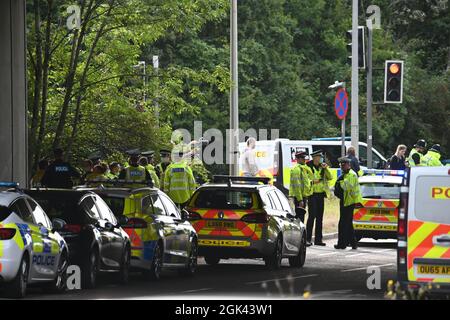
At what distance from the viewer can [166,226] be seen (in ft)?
72.4

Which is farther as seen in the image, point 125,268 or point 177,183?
point 177,183

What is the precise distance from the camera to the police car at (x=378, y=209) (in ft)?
99.4

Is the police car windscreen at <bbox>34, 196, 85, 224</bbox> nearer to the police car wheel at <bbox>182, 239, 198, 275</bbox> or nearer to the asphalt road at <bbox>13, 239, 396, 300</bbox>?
the asphalt road at <bbox>13, 239, 396, 300</bbox>

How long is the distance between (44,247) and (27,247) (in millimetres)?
669

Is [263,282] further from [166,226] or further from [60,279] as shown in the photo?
[60,279]

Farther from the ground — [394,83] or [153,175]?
[394,83]

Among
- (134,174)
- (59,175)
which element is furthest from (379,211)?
(59,175)

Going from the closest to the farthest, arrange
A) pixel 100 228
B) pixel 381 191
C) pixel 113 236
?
pixel 100 228, pixel 113 236, pixel 381 191

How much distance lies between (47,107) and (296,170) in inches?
255

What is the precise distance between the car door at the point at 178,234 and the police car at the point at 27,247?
11.5 feet

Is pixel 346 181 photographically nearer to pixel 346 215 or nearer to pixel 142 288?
pixel 346 215

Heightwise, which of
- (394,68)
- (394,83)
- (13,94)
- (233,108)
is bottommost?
(233,108)
